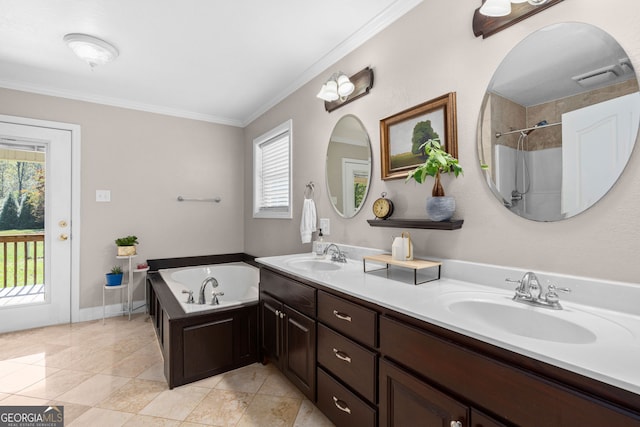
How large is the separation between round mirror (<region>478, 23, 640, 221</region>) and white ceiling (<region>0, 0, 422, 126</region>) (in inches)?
33.7

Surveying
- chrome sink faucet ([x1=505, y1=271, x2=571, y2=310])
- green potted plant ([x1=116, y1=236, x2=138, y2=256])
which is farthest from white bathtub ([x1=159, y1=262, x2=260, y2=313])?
chrome sink faucet ([x1=505, y1=271, x2=571, y2=310])

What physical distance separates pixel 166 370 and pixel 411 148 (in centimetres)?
222

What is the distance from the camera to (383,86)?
198 cm

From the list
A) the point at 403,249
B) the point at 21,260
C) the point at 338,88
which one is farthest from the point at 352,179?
the point at 21,260

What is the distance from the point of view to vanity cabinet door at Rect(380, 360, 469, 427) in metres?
0.96

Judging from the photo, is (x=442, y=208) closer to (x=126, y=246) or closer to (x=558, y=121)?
(x=558, y=121)

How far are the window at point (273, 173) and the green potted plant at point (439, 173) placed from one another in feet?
5.56

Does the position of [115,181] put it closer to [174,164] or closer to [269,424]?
[174,164]

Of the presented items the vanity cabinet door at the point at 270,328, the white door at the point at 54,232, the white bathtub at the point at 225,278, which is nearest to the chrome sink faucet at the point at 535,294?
the vanity cabinet door at the point at 270,328

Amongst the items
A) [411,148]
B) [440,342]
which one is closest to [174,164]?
[411,148]

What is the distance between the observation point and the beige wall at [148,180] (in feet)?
10.5

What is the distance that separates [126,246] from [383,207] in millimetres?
2834

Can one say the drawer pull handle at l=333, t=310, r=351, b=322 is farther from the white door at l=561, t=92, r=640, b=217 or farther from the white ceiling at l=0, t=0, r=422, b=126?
the white ceiling at l=0, t=0, r=422, b=126

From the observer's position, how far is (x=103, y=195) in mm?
3281
